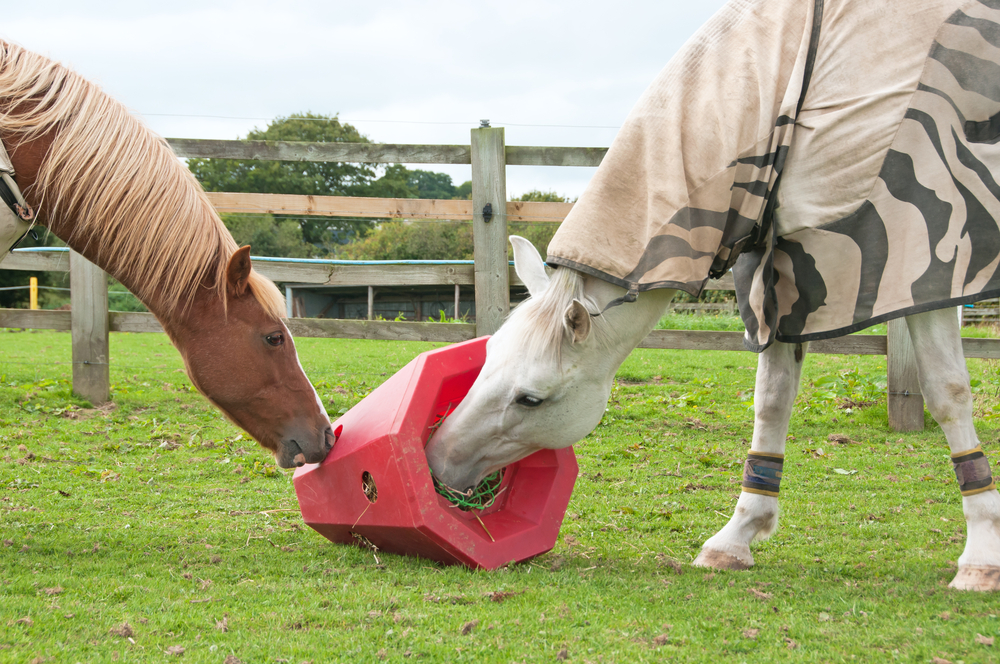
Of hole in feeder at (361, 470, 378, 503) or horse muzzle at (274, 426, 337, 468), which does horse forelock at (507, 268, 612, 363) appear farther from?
horse muzzle at (274, 426, 337, 468)

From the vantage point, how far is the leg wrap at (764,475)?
8.97 ft

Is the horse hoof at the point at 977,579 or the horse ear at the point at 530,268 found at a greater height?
the horse ear at the point at 530,268

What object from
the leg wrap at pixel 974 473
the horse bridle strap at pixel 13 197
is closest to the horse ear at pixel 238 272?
the horse bridle strap at pixel 13 197

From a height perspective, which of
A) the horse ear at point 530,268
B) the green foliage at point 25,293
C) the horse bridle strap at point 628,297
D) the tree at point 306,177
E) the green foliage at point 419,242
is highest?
the tree at point 306,177

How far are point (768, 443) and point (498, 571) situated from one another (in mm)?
1169

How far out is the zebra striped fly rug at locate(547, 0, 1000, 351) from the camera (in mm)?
2260

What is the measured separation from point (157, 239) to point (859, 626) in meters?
2.60

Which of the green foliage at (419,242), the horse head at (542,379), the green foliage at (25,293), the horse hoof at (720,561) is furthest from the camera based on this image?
the green foliage at (419,242)

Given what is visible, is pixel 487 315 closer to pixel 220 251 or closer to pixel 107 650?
pixel 220 251

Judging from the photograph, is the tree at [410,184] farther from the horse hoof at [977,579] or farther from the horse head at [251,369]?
the horse hoof at [977,579]

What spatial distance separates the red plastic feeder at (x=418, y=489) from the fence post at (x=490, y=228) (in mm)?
2432

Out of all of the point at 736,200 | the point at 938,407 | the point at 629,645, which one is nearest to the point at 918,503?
the point at 938,407

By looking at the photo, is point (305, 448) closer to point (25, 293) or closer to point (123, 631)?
point (123, 631)

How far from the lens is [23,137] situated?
255cm
